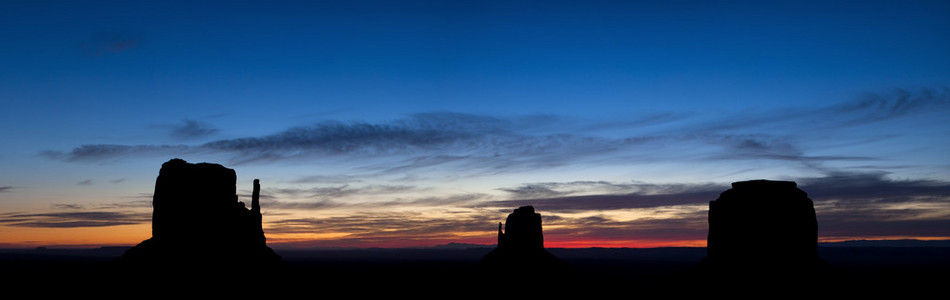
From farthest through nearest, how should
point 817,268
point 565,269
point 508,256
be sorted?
point 508,256
point 565,269
point 817,268

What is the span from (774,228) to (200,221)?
60891mm

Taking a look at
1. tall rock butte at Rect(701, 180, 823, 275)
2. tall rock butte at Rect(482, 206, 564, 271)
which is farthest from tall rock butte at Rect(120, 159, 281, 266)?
tall rock butte at Rect(482, 206, 564, 271)

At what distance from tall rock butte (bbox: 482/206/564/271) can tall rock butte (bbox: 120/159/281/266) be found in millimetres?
61910

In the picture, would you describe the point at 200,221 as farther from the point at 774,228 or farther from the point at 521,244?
the point at 521,244

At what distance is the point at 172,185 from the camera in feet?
255

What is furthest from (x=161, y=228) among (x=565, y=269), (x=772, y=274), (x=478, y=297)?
(x=565, y=269)

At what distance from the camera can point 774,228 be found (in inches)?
2677

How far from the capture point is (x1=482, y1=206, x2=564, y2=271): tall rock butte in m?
133

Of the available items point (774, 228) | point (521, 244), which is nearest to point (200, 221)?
point (774, 228)

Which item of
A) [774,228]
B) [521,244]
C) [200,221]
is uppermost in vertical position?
[200,221]

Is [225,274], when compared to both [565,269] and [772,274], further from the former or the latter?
[565,269]

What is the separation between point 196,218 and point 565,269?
230 ft

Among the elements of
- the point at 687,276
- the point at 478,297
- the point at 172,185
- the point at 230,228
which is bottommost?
the point at 478,297

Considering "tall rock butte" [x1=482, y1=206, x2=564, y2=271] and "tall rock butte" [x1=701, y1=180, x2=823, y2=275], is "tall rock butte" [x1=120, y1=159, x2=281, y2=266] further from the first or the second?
"tall rock butte" [x1=482, y1=206, x2=564, y2=271]
